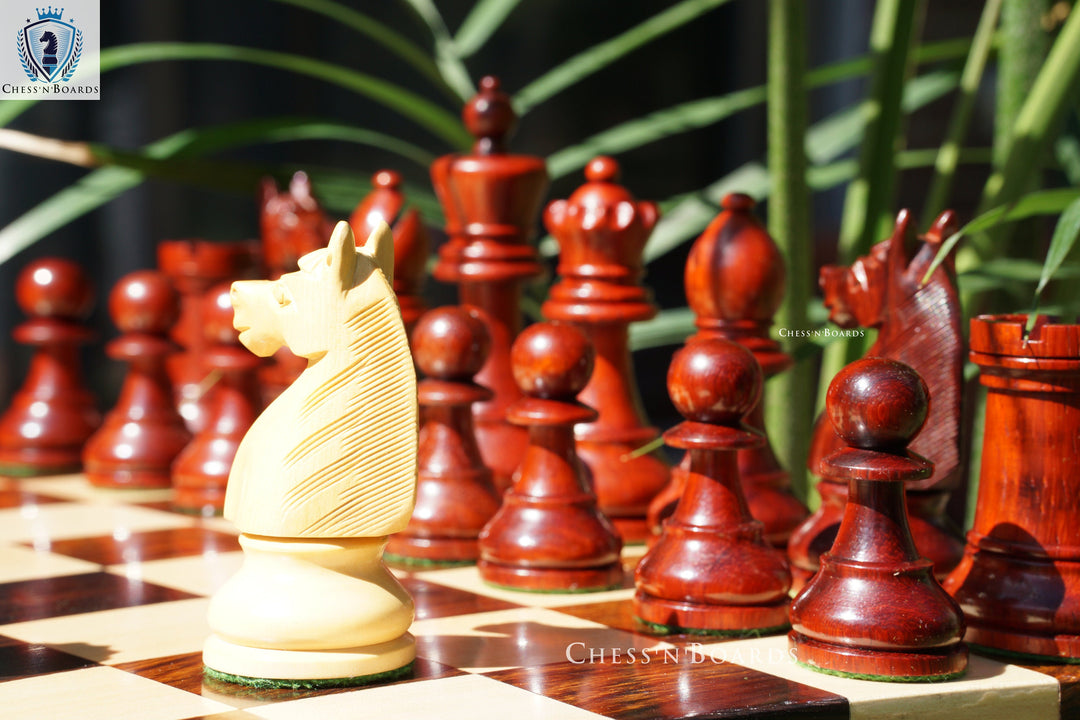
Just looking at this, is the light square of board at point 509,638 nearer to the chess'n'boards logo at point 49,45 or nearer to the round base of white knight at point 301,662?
the round base of white knight at point 301,662

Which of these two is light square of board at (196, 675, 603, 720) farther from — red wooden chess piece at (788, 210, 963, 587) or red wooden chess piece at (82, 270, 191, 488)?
red wooden chess piece at (82, 270, 191, 488)

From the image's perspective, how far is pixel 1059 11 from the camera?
1640mm

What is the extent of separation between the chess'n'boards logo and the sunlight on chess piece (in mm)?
654

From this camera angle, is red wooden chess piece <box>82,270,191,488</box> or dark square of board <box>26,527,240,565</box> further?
red wooden chess piece <box>82,270,191,488</box>

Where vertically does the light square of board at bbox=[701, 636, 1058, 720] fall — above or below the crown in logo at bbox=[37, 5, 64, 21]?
below

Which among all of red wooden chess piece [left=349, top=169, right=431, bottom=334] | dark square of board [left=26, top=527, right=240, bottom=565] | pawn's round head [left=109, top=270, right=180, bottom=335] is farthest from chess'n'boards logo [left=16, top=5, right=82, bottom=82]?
dark square of board [left=26, top=527, right=240, bottom=565]

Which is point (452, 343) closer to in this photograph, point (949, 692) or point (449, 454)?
point (449, 454)

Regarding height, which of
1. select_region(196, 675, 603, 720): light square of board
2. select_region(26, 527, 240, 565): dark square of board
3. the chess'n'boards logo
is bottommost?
select_region(196, 675, 603, 720): light square of board

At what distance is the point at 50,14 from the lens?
4.50ft

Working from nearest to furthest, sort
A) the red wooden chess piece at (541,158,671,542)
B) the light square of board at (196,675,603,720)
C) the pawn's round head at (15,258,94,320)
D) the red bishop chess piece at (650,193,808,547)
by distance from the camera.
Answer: the light square of board at (196,675,603,720) < the red bishop chess piece at (650,193,808,547) < the red wooden chess piece at (541,158,671,542) < the pawn's round head at (15,258,94,320)

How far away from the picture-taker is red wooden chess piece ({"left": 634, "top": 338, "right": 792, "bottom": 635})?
3.08 ft

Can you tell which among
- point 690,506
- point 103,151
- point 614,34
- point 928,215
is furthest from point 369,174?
point 690,506

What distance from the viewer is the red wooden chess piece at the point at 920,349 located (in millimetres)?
996

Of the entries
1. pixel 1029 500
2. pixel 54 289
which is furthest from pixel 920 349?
pixel 54 289
